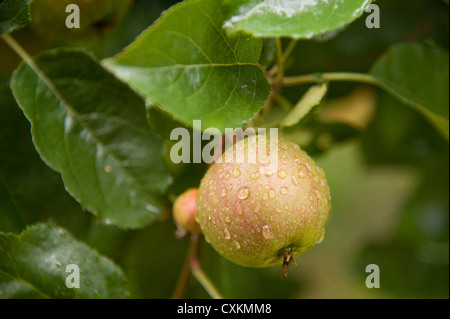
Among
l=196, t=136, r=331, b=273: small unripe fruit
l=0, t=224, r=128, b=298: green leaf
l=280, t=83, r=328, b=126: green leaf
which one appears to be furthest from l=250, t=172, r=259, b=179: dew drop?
l=0, t=224, r=128, b=298: green leaf

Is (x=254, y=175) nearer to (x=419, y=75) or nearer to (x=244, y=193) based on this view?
(x=244, y=193)

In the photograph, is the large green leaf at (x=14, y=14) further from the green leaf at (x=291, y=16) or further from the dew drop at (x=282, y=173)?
the dew drop at (x=282, y=173)

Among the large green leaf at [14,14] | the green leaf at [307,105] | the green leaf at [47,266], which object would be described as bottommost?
the green leaf at [47,266]

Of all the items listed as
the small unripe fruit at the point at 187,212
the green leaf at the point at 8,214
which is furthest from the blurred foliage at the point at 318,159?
the small unripe fruit at the point at 187,212

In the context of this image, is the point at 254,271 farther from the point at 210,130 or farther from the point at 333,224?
the point at 333,224

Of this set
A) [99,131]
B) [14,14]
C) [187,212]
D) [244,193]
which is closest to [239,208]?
[244,193]
